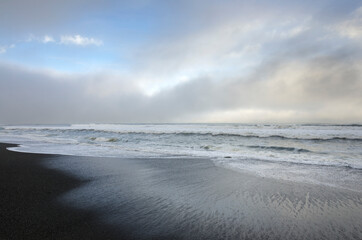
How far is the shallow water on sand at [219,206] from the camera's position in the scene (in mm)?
3475

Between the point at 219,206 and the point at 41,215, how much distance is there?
11.4 feet

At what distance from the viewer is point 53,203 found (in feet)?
15.1

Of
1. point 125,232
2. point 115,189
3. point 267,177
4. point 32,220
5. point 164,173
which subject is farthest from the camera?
point 164,173

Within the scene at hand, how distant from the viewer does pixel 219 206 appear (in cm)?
463

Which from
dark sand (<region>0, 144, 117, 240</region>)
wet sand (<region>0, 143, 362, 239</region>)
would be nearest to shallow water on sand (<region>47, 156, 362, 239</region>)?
wet sand (<region>0, 143, 362, 239</region>)

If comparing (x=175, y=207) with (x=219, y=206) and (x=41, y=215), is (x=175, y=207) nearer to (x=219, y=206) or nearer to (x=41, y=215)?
(x=219, y=206)

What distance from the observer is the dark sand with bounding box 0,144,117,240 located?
320 centimetres

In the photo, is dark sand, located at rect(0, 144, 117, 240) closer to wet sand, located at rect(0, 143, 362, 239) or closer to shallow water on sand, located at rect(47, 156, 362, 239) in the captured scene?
wet sand, located at rect(0, 143, 362, 239)

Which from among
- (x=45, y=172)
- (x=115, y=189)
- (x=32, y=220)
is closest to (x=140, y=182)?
(x=115, y=189)

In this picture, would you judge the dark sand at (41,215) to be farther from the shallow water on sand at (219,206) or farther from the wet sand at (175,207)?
the shallow water on sand at (219,206)

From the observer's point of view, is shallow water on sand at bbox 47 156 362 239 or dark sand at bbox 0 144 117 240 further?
shallow water on sand at bbox 47 156 362 239

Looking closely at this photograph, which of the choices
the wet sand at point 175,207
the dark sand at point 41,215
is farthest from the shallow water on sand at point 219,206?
the dark sand at point 41,215

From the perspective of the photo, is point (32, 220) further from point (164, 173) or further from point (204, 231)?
point (164, 173)

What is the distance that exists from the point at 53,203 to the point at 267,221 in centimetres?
443
